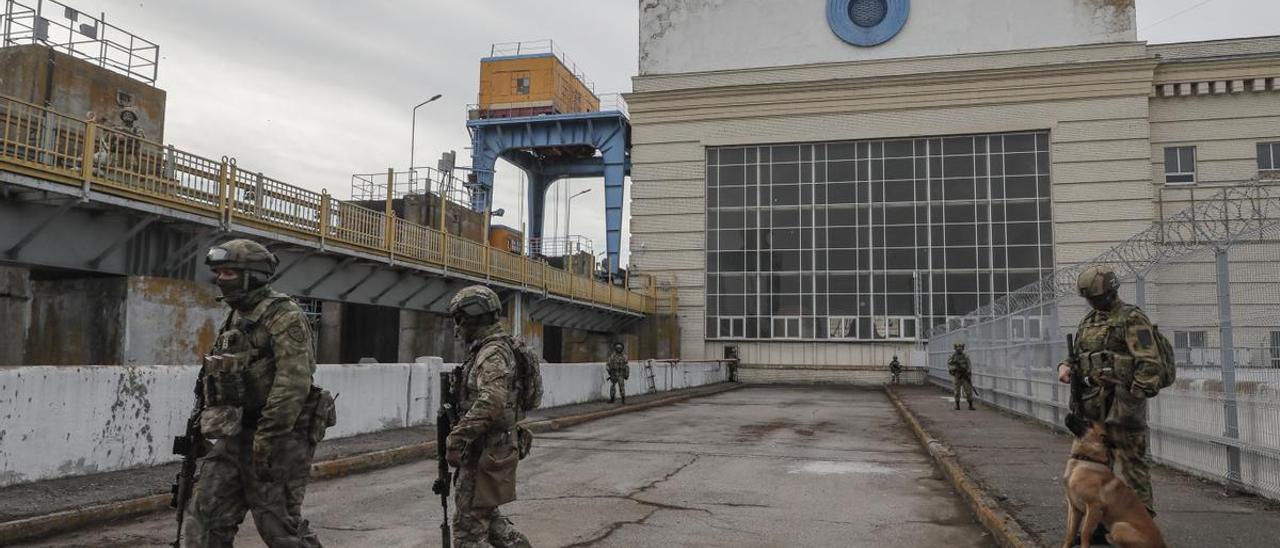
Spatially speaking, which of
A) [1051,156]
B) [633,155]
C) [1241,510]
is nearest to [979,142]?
[1051,156]

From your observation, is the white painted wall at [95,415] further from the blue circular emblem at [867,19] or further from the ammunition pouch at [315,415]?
the blue circular emblem at [867,19]

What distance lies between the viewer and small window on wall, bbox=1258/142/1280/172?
39.3 metres

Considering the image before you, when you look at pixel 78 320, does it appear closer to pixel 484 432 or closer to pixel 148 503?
pixel 148 503

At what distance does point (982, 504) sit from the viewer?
7465mm

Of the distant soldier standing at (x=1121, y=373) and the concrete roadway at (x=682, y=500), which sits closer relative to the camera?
the distant soldier standing at (x=1121, y=373)

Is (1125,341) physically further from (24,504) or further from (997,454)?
(24,504)

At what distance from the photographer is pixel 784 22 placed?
45156mm

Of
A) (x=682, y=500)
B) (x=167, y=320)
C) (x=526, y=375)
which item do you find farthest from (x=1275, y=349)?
(x=167, y=320)

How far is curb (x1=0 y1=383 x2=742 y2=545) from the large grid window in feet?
89.9

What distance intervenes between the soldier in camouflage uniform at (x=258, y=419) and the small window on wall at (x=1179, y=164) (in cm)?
4491

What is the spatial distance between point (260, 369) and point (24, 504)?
417 cm

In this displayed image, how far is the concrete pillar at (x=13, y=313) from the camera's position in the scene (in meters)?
18.8

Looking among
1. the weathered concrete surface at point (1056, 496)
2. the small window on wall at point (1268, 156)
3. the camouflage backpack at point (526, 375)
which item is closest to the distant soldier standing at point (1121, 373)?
the weathered concrete surface at point (1056, 496)

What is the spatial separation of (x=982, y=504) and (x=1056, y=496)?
0.94 metres
